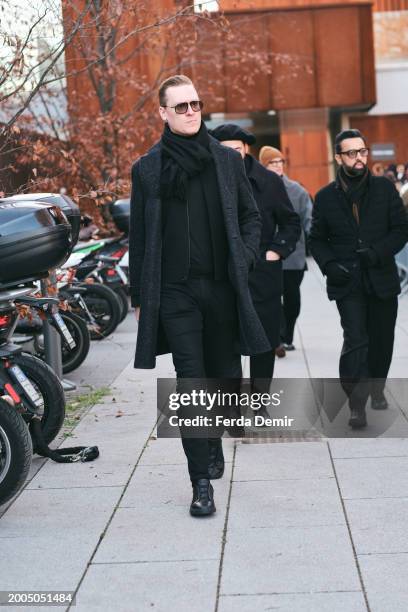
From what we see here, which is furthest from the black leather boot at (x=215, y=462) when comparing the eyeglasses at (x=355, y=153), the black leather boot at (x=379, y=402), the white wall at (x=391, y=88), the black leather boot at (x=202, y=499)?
the white wall at (x=391, y=88)

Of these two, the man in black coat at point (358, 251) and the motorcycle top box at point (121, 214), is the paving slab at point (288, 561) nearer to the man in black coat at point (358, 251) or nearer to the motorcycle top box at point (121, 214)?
the man in black coat at point (358, 251)

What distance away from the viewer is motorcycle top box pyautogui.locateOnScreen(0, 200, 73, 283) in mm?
5180

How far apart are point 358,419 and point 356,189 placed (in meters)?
1.36

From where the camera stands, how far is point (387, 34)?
109ft

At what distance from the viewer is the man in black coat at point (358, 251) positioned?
6.60 metres

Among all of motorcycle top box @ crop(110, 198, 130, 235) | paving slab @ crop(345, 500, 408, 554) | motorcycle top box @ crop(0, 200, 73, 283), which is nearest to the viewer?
paving slab @ crop(345, 500, 408, 554)

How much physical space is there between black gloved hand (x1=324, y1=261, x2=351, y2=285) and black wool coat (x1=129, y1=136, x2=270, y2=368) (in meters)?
1.49

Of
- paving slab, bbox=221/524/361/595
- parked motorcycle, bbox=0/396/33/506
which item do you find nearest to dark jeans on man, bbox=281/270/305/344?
parked motorcycle, bbox=0/396/33/506

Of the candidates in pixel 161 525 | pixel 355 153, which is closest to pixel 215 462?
pixel 161 525

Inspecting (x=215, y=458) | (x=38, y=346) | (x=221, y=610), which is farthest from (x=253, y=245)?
(x=38, y=346)

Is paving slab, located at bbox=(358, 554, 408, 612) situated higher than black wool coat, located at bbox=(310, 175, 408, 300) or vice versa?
black wool coat, located at bbox=(310, 175, 408, 300)

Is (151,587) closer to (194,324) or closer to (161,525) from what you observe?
(161,525)

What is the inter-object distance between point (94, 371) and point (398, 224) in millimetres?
3721

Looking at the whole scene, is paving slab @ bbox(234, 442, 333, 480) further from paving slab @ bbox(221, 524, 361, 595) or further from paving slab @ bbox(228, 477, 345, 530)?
paving slab @ bbox(221, 524, 361, 595)
